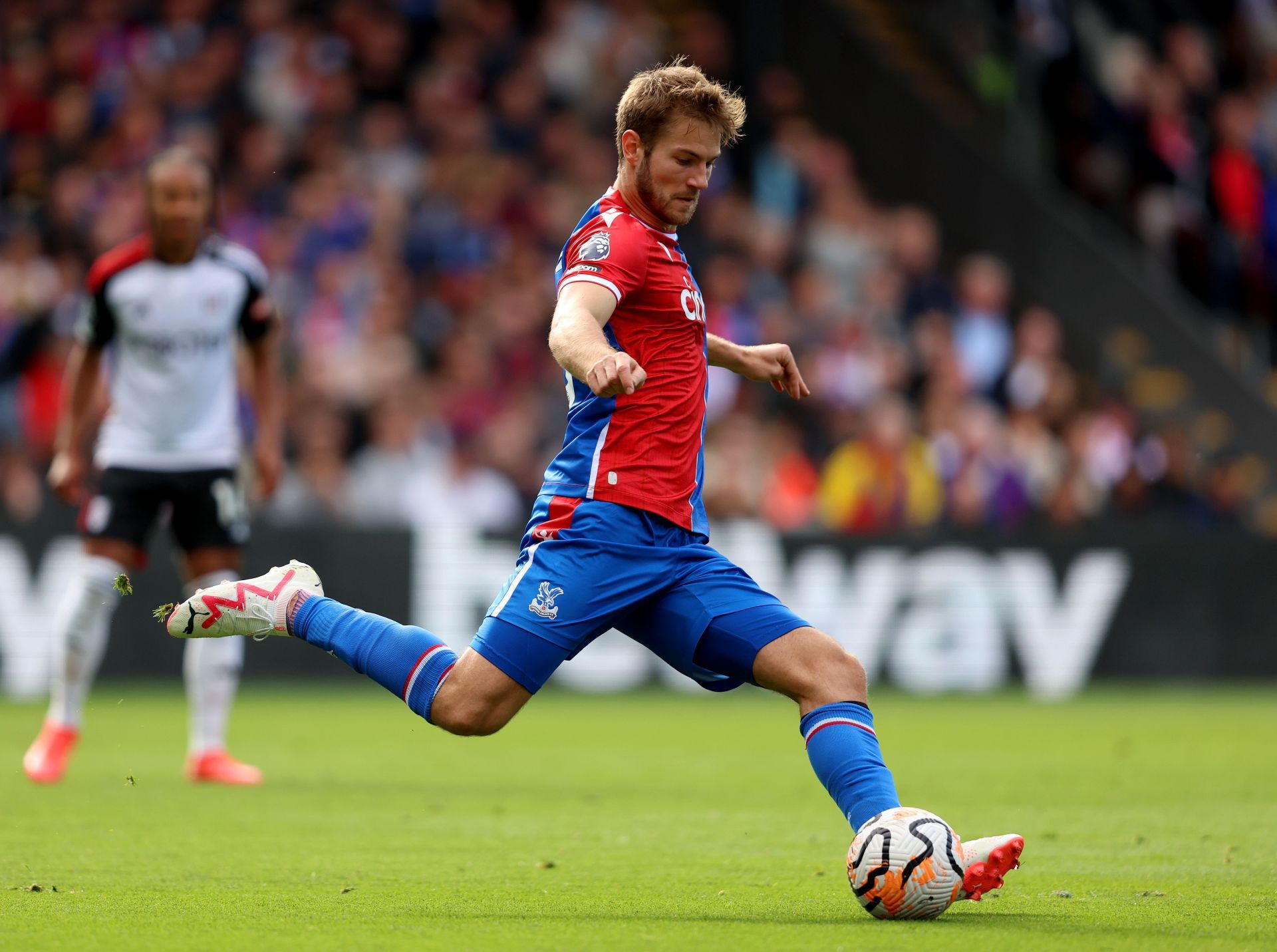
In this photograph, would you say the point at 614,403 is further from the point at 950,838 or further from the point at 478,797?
the point at 478,797

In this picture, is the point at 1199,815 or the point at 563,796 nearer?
the point at 1199,815

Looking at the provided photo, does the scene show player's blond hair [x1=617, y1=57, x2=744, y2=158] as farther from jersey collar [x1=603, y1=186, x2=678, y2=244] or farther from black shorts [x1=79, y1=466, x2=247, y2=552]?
black shorts [x1=79, y1=466, x2=247, y2=552]

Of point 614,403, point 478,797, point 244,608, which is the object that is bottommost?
point 478,797

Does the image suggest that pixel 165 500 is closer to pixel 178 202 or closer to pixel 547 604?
pixel 178 202

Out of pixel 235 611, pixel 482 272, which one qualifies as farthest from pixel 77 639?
pixel 482 272

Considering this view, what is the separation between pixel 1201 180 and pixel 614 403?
54.3 feet

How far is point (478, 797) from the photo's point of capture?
8.50 meters

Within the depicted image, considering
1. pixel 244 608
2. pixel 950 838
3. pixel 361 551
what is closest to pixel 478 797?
pixel 244 608

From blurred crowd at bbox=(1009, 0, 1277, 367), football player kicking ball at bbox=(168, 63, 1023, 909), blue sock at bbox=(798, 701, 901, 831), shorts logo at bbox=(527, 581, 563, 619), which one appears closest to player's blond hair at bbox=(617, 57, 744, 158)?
football player kicking ball at bbox=(168, 63, 1023, 909)

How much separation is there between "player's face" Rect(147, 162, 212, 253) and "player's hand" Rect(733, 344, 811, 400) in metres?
3.71

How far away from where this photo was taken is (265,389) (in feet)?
30.7

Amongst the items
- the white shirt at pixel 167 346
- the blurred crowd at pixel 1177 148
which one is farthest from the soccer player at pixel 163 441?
the blurred crowd at pixel 1177 148

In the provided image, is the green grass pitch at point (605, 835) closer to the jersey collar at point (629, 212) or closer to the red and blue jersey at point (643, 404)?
the red and blue jersey at point (643, 404)

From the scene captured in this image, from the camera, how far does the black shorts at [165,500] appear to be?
350 inches
